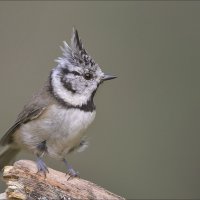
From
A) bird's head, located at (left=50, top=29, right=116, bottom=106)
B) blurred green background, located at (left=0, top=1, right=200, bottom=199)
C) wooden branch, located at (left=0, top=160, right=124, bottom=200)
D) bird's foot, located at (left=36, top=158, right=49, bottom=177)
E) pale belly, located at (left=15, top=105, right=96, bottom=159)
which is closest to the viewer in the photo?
wooden branch, located at (left=0, top=160, right=124, bottom=200)

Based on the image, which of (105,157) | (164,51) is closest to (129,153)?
(105,157)

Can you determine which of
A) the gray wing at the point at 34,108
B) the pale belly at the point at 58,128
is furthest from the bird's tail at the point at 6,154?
the pale belly at the point at 58,128

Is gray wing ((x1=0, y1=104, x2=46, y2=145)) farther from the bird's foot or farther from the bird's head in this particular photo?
the bird's foot

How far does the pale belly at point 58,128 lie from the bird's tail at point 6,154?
0.38 metres

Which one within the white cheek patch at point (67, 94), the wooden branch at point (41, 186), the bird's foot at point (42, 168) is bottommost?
the wooden branch at point (41, 186)

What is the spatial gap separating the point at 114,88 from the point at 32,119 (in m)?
2.08

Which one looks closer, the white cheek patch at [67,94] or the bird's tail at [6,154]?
the white cheek patch at [67,94]

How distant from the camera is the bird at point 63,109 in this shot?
4645mm

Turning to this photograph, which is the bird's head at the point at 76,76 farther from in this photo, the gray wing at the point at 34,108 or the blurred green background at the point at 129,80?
the blurred green background at the point at 129,80

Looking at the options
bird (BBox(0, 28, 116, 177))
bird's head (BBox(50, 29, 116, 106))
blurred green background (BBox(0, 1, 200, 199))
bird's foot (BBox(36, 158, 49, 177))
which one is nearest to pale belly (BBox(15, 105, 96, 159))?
bird (BBox(0, 28, 116, 177))

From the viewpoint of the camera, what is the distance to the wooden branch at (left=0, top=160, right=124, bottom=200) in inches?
162

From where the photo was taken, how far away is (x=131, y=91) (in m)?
6.79

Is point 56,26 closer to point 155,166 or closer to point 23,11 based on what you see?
point 23,11

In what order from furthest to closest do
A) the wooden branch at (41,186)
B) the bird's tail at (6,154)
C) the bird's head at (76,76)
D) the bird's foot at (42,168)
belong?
the bird's tail at (6,154) → the bird's head at (76,76) → the bird's foot at (42,168) → the wooden branch at (41,186)
